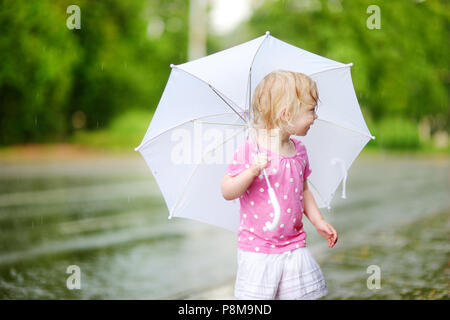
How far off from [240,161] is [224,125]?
446 mm

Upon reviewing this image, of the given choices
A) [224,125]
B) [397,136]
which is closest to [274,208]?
[224,125]

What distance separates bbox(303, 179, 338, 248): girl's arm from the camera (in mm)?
3078

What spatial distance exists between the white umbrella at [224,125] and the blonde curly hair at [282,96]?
18 cm

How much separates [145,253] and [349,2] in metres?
29.2

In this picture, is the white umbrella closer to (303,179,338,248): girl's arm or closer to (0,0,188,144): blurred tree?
(303,179,338,248): girl's arm

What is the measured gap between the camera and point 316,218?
3.09 meters

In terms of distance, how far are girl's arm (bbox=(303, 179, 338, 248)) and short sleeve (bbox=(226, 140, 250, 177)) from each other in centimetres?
38

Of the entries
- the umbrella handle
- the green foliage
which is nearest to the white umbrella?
the umbrella handle

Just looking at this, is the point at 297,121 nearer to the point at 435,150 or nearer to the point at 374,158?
the point at 374,158

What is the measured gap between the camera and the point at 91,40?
30.5 m

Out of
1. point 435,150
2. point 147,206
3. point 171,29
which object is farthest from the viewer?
point 171,29

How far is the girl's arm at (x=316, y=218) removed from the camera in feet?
10.1

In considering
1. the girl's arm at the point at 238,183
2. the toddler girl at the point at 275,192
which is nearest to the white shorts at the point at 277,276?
the toddler girl at the point at 275,192
